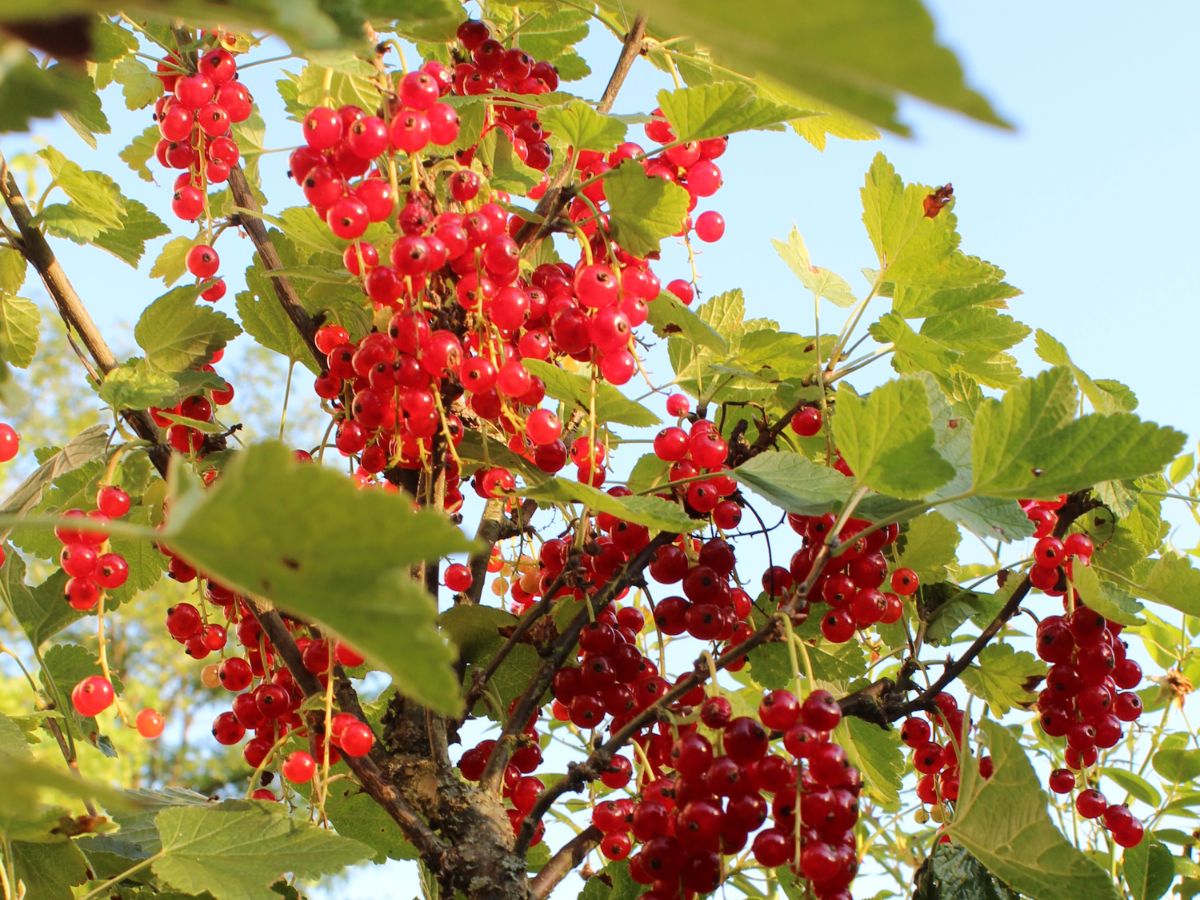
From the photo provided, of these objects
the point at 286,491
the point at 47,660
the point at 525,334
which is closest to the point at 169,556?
the point at 47,660

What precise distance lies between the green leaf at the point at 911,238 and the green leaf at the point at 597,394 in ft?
1.31

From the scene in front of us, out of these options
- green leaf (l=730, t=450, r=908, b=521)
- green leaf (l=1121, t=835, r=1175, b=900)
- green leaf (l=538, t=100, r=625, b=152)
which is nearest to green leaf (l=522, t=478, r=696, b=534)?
green leaf (l=730, t=450, r=908, b=521)

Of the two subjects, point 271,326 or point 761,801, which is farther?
point 271,326

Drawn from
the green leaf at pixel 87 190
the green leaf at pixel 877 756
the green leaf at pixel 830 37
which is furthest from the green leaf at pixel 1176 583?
the green leaf at pixel 87 190

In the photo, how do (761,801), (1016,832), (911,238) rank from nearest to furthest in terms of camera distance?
(761,801) < (1016,832) < (911,238)

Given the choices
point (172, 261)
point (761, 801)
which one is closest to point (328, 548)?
point (761, 801)

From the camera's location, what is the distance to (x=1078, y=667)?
105cm

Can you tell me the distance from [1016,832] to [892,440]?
0.33 m

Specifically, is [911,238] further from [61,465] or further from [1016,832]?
[61,465]

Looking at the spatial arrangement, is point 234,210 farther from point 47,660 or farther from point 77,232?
point 47,660

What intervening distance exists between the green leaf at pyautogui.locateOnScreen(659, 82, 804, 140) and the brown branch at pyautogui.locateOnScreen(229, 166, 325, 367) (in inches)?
17.1

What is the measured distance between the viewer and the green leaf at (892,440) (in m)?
0.82

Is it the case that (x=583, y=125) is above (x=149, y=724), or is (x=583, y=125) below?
above

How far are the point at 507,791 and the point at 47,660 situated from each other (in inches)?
20.0
